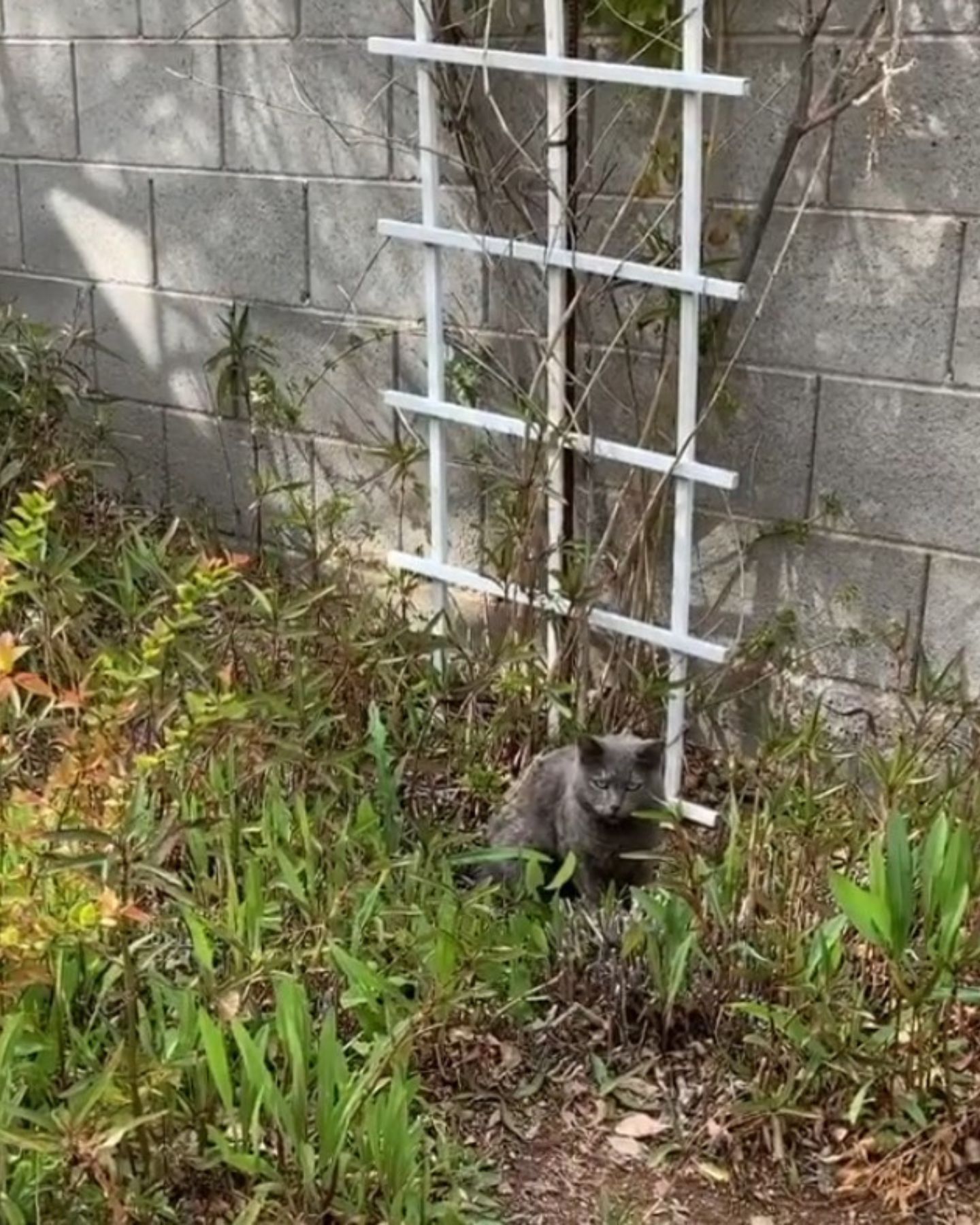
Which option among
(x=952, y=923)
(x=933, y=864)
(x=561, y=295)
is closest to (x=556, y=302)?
(x=561, y=295)

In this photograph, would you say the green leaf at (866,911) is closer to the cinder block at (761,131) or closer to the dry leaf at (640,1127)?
the dry leaf at (640,1127)

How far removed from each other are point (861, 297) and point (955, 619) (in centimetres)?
60

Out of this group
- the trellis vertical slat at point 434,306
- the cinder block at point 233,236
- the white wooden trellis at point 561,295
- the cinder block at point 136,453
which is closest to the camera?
the white wooden trellis at point 561,295

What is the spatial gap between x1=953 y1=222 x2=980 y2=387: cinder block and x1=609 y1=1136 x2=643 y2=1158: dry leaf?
1.40 meters

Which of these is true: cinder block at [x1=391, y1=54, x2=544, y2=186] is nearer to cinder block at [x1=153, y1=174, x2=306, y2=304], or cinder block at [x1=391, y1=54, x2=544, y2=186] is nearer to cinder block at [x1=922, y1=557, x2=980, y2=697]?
cinder block at [x1=153, y1=174, x2=306, y2=304]

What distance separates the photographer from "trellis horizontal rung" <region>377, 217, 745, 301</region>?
2889mm

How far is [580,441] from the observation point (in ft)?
10.4

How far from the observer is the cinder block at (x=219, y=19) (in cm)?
360

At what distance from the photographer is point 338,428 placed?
12.6ft

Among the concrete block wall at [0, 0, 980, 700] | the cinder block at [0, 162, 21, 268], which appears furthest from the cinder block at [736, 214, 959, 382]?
the cinder block at [0, 162, 21, 268]

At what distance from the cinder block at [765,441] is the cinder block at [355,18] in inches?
40.6

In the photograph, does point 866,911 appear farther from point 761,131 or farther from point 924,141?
point 761,131

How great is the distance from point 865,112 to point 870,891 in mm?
1333

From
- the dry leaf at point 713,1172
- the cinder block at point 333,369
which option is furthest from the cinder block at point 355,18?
the dry leaf at point 713,1172
